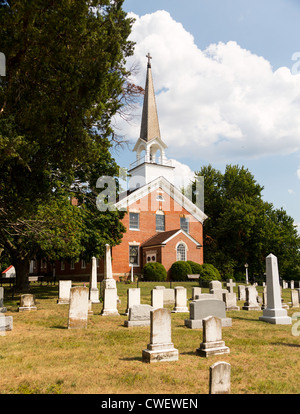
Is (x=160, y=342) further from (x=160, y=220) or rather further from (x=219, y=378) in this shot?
(x=160, y=220)

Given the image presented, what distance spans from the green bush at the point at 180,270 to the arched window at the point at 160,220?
16.6 ft

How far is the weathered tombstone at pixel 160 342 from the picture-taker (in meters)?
6.80

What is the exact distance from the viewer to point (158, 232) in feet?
117

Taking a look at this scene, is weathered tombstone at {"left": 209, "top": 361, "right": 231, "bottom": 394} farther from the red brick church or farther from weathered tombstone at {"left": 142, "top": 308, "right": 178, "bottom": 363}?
the red brick church

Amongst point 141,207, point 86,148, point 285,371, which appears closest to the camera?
point 285,371

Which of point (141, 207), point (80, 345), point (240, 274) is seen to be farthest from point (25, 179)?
point (240, 274)

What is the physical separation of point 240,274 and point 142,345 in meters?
37.8

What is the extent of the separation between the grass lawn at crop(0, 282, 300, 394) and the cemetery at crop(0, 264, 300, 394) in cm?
2

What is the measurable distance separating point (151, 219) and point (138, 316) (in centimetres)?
2482

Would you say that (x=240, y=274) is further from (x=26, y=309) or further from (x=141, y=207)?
(x=26, y=309)

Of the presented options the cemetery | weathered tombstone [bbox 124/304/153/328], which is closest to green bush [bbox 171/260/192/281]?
the cemetery

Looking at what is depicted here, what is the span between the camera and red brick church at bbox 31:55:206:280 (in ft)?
108

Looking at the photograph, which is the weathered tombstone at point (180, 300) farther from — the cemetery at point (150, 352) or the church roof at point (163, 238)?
the church roof at point (163, 238)

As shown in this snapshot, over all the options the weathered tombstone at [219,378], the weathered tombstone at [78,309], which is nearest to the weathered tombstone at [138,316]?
the weathered tombstone at [78,309]
